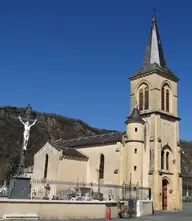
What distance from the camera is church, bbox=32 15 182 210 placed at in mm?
36753

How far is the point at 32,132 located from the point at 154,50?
208 feet

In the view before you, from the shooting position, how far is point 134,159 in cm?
3653

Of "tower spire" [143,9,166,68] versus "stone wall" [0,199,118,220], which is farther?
"tower spire" [143,9,166,68]

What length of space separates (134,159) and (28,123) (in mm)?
17319

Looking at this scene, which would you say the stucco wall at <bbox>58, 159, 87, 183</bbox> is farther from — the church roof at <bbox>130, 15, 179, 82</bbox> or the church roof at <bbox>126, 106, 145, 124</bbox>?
the church roof at <bbox>130, 15, 179, 82</bbox>

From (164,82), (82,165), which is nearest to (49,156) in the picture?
(82,165)

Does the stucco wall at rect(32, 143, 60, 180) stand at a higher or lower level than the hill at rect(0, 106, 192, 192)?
lower

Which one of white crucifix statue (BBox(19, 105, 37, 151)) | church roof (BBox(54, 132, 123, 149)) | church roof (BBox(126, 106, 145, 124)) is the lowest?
white crucifix statue (BBox(19, 105, 37, 151))

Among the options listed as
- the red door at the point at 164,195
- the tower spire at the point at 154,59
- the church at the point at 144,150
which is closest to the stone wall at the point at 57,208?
the church at the point at 144,150

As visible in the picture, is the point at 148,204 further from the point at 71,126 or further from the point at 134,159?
the point at 71,126

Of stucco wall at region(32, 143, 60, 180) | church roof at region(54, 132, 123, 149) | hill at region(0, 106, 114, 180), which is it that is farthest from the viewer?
hill at region(0, 106, 114, 180)

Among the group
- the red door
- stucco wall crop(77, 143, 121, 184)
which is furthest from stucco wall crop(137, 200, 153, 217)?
the red door

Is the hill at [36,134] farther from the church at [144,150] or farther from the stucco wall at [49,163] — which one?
the church at [144,150]

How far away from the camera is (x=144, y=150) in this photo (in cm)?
3772
